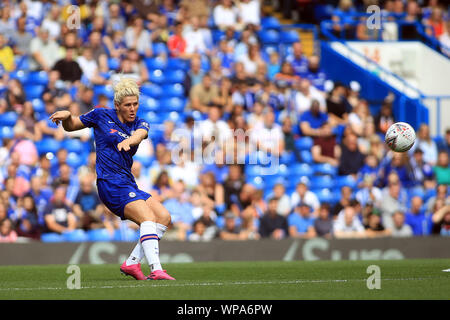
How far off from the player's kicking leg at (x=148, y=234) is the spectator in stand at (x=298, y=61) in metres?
11.9

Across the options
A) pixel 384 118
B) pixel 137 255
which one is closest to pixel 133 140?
pixel 137 255

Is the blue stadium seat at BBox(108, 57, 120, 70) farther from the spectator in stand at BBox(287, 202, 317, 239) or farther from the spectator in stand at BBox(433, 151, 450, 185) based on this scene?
the spectator in stand at BBox(433, 151, 450, 185)

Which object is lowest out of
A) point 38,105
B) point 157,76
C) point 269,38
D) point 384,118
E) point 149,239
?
point 149,239

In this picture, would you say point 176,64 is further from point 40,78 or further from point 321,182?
point 321,182

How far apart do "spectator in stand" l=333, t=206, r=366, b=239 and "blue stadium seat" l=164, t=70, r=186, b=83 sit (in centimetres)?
495

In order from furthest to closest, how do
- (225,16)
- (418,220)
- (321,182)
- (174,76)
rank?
(225,16), (174,76), (321,182), (418,220)

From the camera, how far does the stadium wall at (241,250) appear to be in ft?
54.2

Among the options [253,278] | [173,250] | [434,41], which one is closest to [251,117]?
[173,250]

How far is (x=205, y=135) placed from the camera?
64.4 ft

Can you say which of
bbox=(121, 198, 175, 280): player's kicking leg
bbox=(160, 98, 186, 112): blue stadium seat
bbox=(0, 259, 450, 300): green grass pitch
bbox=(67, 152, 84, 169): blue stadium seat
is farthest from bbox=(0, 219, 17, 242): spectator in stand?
bbox=(121, 198, 175, 280): player's kicking leg

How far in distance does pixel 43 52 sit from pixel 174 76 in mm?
2753

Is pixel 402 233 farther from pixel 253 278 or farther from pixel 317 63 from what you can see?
pixel 253 278

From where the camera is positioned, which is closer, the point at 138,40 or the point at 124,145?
the point at 124,145
